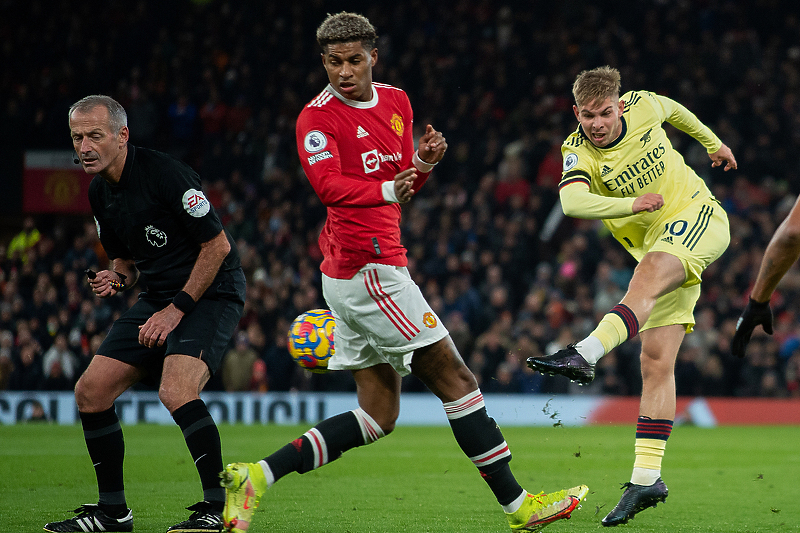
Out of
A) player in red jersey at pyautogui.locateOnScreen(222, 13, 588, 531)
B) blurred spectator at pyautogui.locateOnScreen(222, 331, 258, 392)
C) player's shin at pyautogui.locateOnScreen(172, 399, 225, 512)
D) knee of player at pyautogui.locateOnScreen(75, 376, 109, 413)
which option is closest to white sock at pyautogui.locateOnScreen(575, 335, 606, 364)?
player in red jersey at pyautogui.locateOnScreen(222, 13, 588, 531)

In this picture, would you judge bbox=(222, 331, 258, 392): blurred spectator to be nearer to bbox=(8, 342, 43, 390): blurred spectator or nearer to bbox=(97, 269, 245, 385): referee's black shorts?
bbox=(8, 342, 43, 390): blurred spectator

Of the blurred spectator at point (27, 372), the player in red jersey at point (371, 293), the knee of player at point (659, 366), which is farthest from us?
the blurred spectator at point (27, 372)

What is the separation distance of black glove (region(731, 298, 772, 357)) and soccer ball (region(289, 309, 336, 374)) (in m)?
2.02

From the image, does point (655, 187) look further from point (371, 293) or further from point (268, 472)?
point (268, 472)

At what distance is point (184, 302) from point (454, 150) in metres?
12.4

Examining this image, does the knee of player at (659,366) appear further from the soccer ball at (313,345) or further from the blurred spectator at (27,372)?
the blurred spectator at (27,372)

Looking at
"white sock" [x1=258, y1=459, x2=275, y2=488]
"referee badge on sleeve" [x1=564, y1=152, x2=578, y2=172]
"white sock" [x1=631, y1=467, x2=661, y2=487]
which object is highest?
"referee badge on sleeve" [x1=564, y1=152, x2=578, y2=172]

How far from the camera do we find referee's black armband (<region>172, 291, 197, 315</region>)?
4.80 metres

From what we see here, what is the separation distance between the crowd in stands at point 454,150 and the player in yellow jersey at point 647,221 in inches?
308

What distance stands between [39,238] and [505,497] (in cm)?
1361

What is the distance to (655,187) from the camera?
5547 mm

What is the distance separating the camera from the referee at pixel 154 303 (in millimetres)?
4676

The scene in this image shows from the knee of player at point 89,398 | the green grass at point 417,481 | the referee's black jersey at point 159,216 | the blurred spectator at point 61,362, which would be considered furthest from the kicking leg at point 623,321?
the blurred spectator at point 61,362

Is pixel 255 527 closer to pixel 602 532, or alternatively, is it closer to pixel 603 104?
pixel 602 532
